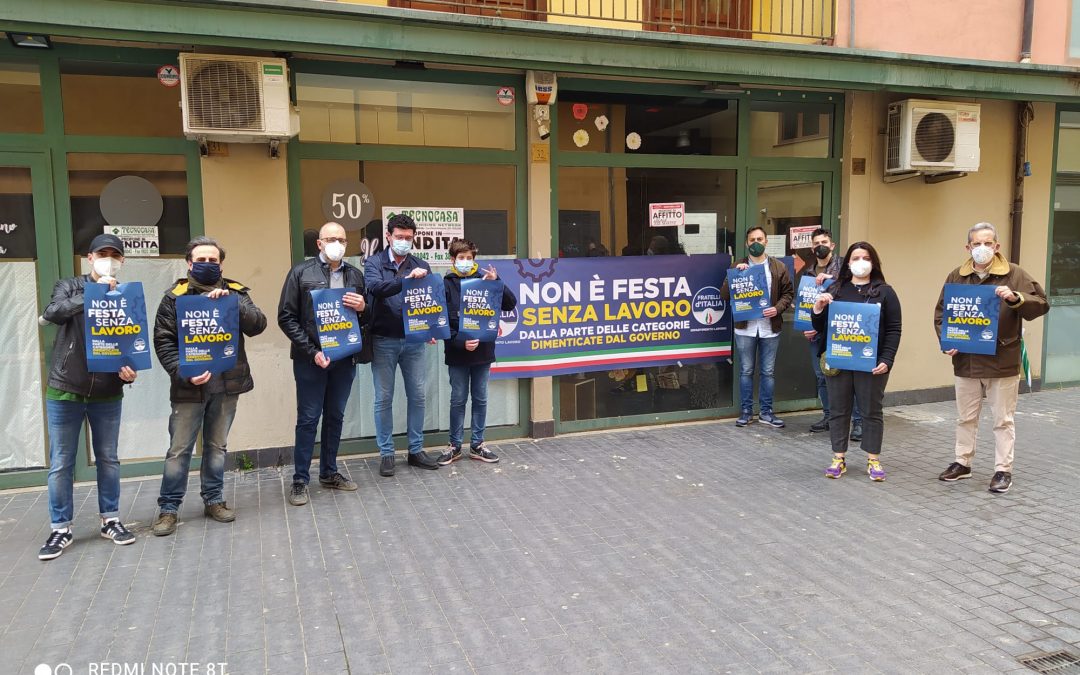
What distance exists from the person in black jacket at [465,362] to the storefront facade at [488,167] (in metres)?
0.55

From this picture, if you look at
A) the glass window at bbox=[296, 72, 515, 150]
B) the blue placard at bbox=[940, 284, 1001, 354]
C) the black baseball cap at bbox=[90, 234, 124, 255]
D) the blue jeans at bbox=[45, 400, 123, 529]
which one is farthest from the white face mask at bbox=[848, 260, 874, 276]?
the blue jeans at bbox=[45, 400, 123, 529]

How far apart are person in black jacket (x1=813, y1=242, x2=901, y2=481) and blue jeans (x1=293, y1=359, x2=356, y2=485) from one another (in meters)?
4.01

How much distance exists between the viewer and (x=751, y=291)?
8023 mm

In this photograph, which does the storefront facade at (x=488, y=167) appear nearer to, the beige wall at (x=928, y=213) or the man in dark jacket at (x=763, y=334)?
the beige wall at (x=928, y=213)

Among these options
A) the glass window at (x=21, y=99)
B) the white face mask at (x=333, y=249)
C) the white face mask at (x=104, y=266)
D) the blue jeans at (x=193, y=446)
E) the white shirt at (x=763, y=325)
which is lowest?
the blue jeans at (x=193, y=446)

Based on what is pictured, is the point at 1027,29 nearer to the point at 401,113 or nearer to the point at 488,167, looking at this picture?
the point at 488,167

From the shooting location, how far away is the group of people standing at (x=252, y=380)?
5.04 meters

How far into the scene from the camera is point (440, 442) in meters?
7.59

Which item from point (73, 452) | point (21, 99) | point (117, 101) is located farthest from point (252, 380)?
point (21, 99)

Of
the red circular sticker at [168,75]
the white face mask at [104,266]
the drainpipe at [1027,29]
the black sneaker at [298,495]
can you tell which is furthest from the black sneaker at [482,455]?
the drainpipe at [1027,29]

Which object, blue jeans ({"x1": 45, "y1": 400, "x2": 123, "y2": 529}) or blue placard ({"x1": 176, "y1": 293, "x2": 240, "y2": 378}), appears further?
blue placard ({"x1": 176, "y1": 293, "x2": 240, "y2": 378})

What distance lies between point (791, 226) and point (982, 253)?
116 inches

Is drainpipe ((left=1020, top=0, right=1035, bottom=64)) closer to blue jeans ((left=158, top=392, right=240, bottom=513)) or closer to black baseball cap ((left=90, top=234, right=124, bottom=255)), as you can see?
blue jeans ((left=158, top=392, right=240, bottom=513))

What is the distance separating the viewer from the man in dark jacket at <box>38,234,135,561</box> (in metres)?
4.96
